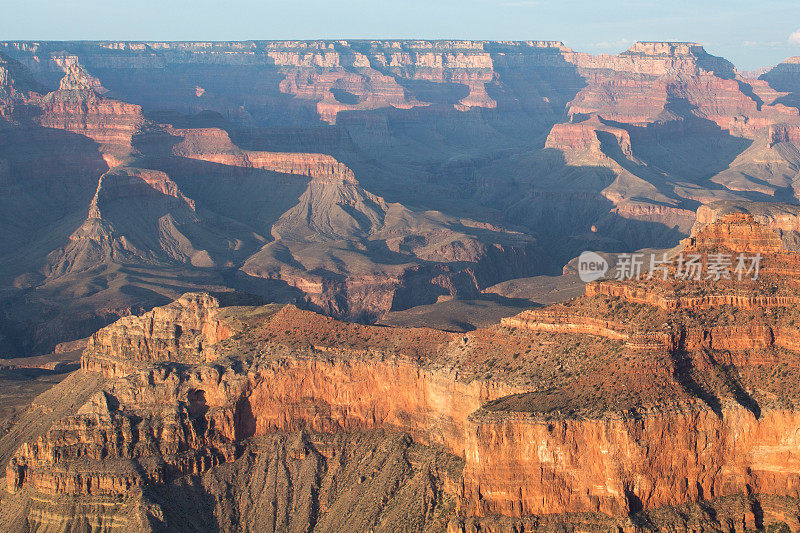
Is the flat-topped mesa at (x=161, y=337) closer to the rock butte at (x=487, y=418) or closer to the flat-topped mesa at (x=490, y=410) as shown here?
the flat-topped mesa at (x=490, y=410)

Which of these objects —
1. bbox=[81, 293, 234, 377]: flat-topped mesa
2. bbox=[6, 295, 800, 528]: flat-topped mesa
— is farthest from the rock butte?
bbox=[81, 293, 234, 377]: flat-topped mesa

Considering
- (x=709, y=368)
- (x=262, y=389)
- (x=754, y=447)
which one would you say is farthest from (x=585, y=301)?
(x=262, y=389)

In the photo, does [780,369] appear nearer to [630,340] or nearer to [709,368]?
[709,368]

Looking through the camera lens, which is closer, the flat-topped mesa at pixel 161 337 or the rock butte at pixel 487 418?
the rock butte at pixel 487 418

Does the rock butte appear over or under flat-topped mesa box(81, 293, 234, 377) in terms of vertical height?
under

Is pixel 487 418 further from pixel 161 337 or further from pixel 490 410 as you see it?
pixel 161 337

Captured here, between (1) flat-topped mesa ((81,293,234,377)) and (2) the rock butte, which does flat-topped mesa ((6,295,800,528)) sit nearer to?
(2) the rock butte

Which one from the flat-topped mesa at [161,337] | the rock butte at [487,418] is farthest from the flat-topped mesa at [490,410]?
the flat-topped mesa at [161,337]
